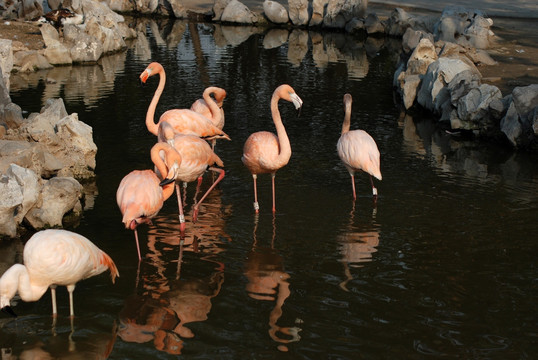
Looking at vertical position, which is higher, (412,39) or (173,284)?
(412,39)

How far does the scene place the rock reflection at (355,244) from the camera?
6375 millimetres

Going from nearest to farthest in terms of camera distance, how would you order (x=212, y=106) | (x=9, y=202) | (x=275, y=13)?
(x=9, y=202) < (x=212, y=106) < (x=275, y=13)

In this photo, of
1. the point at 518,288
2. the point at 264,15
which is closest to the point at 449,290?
the point at 518,288

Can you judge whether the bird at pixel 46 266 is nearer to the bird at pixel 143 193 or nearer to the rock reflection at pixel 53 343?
the rock reflection at pixel 53 343

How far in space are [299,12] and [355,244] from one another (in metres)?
17.0

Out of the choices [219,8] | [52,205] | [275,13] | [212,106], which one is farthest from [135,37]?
[52,205]

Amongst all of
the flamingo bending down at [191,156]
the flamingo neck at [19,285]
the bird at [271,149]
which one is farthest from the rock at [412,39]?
the flamingo neck at [19,285]

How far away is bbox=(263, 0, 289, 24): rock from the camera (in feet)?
75.7

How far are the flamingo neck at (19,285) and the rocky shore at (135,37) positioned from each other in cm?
183

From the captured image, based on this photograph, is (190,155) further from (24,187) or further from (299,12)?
(299,12)

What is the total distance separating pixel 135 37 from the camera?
2088cm

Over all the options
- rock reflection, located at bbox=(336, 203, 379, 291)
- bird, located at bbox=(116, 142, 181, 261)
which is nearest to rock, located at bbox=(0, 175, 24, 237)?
bird, located at bbox=(116, 142, 181, 261)

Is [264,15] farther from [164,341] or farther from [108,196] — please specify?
[164,341]

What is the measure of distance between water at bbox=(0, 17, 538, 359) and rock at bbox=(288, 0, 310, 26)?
1140 centimetres
